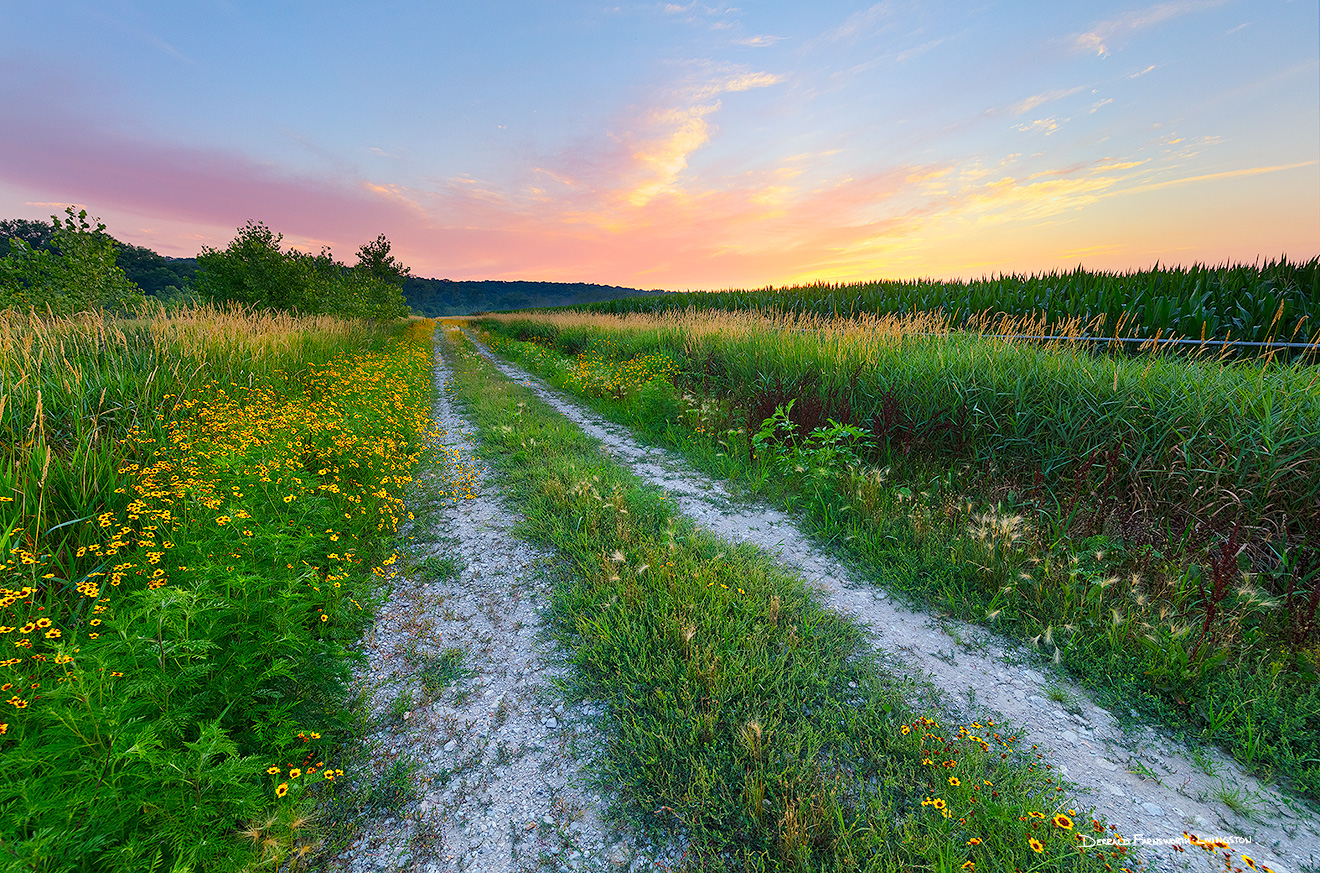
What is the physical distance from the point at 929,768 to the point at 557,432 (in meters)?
6.14

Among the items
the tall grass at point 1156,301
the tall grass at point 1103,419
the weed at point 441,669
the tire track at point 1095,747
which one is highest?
the tall grass at point 1156,301

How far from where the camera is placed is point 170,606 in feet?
7.13

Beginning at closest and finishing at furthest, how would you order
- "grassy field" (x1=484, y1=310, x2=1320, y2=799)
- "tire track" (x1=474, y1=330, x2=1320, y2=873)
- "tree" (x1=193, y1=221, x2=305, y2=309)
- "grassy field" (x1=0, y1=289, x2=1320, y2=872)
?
"grassy field" (x1=0, y1=289, x2=1320, y2=872), "tire track" (x1=474, y1=330, x2=1320, y2=873), "grassy field" (x1=484, y1=310, x2=1320, y2=799), "tree" (x1=193, y1=221, x2=305, y2=309)

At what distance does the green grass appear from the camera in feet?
Result: 5.86

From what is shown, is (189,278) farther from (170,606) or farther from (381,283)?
(170,606)

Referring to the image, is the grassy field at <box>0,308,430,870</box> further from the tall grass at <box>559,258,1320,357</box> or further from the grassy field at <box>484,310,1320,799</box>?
the tall grass at <box>559,258,1320,357</box>

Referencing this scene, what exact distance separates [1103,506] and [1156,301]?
693cm

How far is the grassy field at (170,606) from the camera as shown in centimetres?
158

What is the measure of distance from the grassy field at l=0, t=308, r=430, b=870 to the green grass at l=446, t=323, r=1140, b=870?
141 cm

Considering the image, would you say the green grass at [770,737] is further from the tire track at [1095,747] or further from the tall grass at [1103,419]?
the tall grass at [1103,419]

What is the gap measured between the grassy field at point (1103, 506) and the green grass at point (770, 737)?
3.85ft

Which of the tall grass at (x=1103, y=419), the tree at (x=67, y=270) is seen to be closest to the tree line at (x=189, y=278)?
the tree at (x=67, y=270)

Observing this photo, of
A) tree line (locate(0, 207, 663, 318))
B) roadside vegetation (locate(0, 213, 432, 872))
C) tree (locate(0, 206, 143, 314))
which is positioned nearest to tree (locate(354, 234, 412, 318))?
tree line (locate(0, 207, 663, 318))

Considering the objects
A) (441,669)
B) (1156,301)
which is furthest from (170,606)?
(1156,301)
